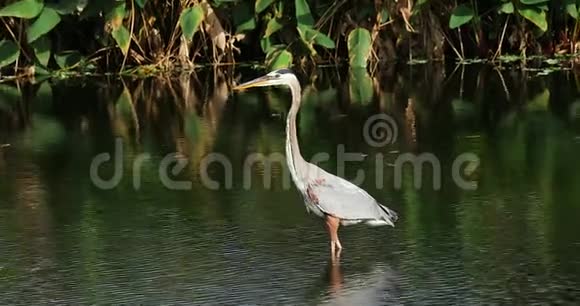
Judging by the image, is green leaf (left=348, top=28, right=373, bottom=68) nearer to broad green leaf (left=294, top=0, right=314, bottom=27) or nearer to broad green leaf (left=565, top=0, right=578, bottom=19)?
broad green leaf (left=294, top=0, right=314, bottom=27)

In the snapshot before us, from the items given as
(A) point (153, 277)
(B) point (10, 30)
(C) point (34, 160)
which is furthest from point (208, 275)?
(B) point (10, 30)

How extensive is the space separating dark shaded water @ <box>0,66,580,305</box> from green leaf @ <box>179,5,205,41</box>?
3.66ft

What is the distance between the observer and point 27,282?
6367mm

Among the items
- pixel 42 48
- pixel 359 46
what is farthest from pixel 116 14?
pixel 359 46

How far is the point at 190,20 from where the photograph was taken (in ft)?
45.6

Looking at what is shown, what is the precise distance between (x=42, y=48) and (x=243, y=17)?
84.6 inches

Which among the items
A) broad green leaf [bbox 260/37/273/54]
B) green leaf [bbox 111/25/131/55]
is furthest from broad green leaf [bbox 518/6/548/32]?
green leaf [bbox 111/25/131/55]

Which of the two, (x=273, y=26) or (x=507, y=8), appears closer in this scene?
(x=507, y=8)

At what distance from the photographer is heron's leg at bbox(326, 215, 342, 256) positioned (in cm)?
655

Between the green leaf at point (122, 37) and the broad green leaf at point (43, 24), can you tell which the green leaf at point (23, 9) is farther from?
the green leaf at point (122, 37)

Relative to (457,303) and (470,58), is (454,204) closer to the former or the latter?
(457,303)

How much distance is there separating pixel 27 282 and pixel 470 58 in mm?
9440

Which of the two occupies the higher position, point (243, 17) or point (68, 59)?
point (243, 17)

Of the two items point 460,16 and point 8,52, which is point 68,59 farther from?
point 460,16
